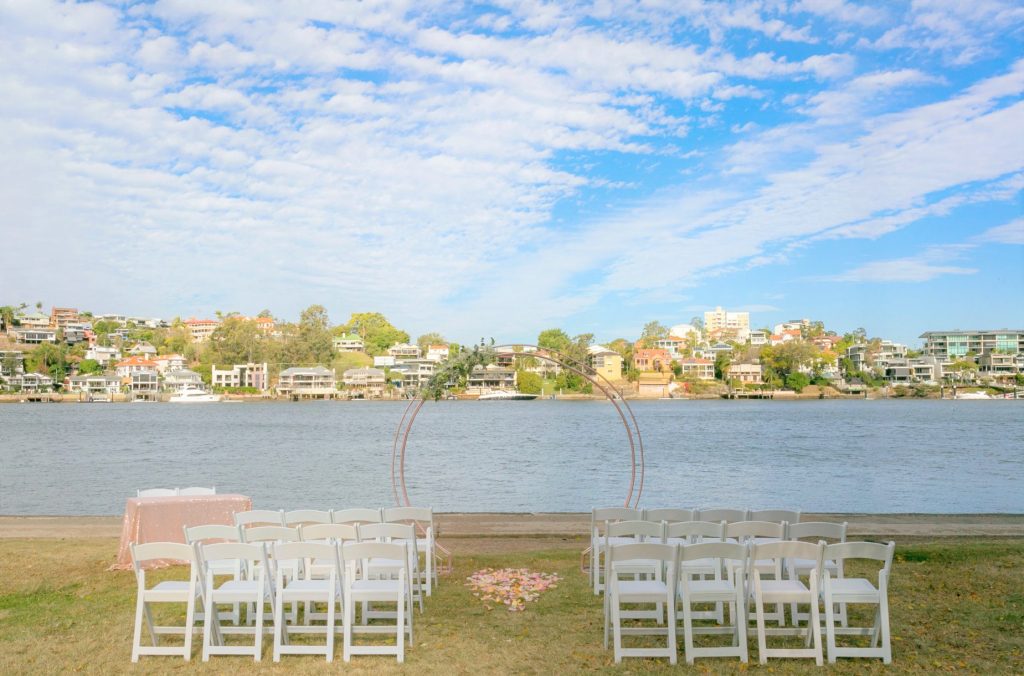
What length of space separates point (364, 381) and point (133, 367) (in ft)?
130

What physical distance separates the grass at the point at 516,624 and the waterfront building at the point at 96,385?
138089 millimetres

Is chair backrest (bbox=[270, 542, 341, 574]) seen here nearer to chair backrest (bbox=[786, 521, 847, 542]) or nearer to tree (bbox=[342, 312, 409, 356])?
chair backrest (bbox=[786, 521, 847, 542])

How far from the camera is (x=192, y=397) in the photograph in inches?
5064

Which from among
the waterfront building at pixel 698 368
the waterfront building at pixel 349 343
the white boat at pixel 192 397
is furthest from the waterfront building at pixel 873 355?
the white boat at pixel 192 397

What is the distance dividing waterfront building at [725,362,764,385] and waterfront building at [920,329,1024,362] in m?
46.5

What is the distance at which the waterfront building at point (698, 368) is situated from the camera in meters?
143

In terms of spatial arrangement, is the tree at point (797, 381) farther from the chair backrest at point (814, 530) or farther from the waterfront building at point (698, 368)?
the chair backrest at point (814, 530)

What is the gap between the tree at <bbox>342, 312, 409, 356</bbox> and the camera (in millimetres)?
181750

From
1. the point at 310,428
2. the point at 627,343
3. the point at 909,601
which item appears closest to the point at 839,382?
the point at 627,343

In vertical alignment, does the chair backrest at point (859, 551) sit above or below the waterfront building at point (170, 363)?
below

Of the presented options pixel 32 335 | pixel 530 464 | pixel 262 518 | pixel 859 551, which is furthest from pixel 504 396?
pixel 859 551

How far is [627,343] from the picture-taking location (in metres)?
156

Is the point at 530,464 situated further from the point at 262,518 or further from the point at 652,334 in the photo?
the point at 652,334

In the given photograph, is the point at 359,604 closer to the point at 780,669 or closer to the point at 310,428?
the point at 780,669
